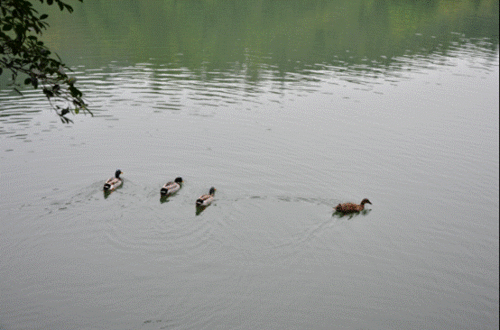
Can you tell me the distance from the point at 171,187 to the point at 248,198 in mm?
2874

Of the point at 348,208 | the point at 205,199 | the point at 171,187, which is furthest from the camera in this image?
the point at 171,187

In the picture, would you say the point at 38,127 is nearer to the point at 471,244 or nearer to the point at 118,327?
the point at 118,327

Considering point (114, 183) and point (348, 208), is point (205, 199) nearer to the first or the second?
point (114, 183)

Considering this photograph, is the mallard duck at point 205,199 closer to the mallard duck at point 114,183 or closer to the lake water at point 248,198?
the lake water at point 248,198

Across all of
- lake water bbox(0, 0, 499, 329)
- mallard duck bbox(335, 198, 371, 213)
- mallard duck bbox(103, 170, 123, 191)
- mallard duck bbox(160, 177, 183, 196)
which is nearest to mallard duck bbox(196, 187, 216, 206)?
lake water bbox(0, 0, 499, 329)

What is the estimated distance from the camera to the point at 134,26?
51000mm

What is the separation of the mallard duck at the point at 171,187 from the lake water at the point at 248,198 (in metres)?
0.35

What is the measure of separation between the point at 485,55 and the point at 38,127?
140 ft

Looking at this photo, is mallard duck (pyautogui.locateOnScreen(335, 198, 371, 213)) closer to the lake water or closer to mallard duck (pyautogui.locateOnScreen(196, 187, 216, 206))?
the lake water

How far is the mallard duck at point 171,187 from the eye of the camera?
57.6ft

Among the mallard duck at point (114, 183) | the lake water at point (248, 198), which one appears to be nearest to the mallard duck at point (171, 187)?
the lake water at point (248, 198)

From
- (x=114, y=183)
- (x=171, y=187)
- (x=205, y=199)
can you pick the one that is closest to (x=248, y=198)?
(x=205, y=199)

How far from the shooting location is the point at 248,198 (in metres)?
18.1

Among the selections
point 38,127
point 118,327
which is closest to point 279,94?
point 38,127
